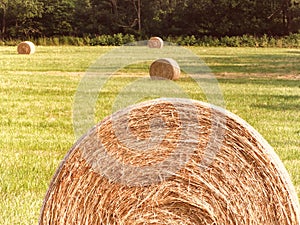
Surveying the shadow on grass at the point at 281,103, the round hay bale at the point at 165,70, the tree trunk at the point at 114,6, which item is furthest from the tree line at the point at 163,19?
the shadow on grass at the point at 281,103

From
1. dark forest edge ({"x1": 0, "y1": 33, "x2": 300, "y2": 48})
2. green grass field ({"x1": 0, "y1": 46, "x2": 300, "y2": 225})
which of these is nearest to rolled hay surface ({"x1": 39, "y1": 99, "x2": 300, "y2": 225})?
green grass field ({"x1": 0, "y1": 46, "x2": 300, "y2": 225})

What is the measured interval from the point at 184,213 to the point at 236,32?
53628mm

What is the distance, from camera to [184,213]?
13.2 feet

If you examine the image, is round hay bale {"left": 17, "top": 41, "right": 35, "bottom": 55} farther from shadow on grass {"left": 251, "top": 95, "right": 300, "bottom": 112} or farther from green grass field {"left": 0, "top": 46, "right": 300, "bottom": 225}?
shadow on grass {"left": 251, "top": 95, "right": 300, "bottom": 112}

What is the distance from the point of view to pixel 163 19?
58.1 meters

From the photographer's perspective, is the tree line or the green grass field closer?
the green grass field

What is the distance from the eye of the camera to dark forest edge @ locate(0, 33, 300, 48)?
51.8 metres

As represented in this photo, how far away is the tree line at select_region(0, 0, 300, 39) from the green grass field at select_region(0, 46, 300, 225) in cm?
3484

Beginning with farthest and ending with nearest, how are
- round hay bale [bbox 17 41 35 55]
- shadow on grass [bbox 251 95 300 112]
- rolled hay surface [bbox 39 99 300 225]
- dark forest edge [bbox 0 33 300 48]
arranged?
1. dark forest edge [bbox 0 33 300 48]
2. round hay bale [bbox 17 41 35 55]
3. shadow on grass [bbox 251 95 300 112]
4. rolled hay surface [bbox 39 99 300 225]

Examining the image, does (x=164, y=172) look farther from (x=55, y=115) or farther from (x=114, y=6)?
(x=114, y=6)

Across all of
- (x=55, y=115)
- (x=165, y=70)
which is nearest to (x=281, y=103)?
(x=55, y=115)

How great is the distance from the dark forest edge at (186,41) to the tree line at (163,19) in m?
1.45

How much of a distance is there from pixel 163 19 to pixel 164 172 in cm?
5481

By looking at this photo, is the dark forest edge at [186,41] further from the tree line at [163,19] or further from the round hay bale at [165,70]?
the round hay bale at [165,70]
